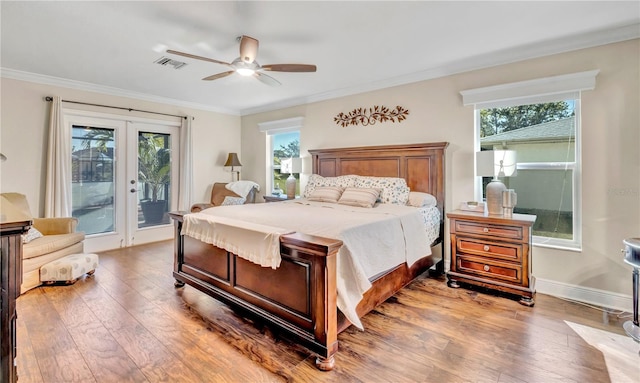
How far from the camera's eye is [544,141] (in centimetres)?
313

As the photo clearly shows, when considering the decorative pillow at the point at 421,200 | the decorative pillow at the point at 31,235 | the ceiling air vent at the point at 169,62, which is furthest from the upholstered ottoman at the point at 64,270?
the decorative pillow at the point at 421,200

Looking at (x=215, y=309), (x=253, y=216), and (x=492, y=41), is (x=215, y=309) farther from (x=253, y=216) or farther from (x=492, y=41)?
(x=492, y=41)

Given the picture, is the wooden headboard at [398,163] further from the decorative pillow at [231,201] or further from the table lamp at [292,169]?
the decorative pillow at [231,201]

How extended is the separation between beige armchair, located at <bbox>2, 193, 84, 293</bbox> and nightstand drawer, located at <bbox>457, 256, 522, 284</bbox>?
438 centimetres

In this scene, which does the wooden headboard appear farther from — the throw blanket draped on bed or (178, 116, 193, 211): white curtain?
(178, 116, 193, 211): white curtain

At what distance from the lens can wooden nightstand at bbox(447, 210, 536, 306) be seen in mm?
2761

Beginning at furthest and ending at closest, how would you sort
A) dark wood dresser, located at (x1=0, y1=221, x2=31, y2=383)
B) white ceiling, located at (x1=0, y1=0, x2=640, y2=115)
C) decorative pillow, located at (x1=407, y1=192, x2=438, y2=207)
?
1. decorative pillow, located at (x1=407, y1=192, x2=438, y2=207)
2. white ceiling, located at (x1=0, y1=0, x2=640, y2=115)
3. dark wood dresser, located at (x1=0, y1=221, x2=31, y2=383)

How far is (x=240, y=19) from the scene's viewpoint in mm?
2455

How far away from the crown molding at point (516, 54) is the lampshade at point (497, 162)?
1009mm

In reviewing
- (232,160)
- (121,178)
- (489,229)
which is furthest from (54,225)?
(489,229)

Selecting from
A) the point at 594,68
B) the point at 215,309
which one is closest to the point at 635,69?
the point at 594,68

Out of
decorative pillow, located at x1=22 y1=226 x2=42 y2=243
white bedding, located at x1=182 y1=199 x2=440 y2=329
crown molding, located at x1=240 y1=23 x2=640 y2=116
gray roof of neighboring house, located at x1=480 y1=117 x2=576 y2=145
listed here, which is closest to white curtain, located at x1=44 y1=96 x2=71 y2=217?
decorative pillow, located at x1=22 y1=226 x2=42 y2=243

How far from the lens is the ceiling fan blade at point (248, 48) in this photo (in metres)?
2.43

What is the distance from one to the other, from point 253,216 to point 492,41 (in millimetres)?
2817
